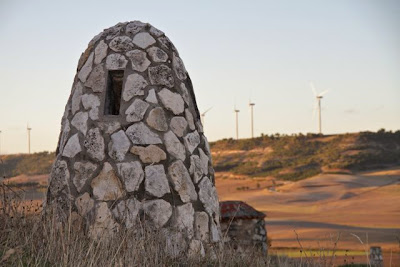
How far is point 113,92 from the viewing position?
8.34 meters

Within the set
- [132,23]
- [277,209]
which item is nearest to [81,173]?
[132,23]

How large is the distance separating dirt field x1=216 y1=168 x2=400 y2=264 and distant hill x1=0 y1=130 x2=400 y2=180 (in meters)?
2.63

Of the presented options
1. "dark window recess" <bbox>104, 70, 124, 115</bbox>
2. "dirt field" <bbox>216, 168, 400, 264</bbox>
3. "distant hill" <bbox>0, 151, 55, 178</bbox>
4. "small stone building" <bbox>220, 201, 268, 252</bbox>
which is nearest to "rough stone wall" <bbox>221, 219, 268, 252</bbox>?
"small stone building" <bbox>220, 201, 268, 252</bbox>

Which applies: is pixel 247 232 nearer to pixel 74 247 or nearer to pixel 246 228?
pixel 246 228

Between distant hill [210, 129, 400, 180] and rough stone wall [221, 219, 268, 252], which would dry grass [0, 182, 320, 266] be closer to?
rough stone wall [221, 219, 268, 252]

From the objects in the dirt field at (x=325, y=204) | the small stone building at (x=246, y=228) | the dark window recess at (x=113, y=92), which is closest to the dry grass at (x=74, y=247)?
the dark window recess at (x=113, y=92)

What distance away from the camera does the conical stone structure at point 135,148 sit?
24.4 ft

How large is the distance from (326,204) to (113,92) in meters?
35.9

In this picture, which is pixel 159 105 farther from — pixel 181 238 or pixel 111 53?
pixel 181 238

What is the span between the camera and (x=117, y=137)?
24.9 ft

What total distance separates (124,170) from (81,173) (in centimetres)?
63

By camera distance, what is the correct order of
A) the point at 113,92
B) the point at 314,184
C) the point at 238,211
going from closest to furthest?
the point at 113,92 < the point at 238,211 < the point at 314,184

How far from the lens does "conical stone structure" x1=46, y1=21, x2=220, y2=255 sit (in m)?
7.43

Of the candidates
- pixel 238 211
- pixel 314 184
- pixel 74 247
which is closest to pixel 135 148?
pixel 74 247
